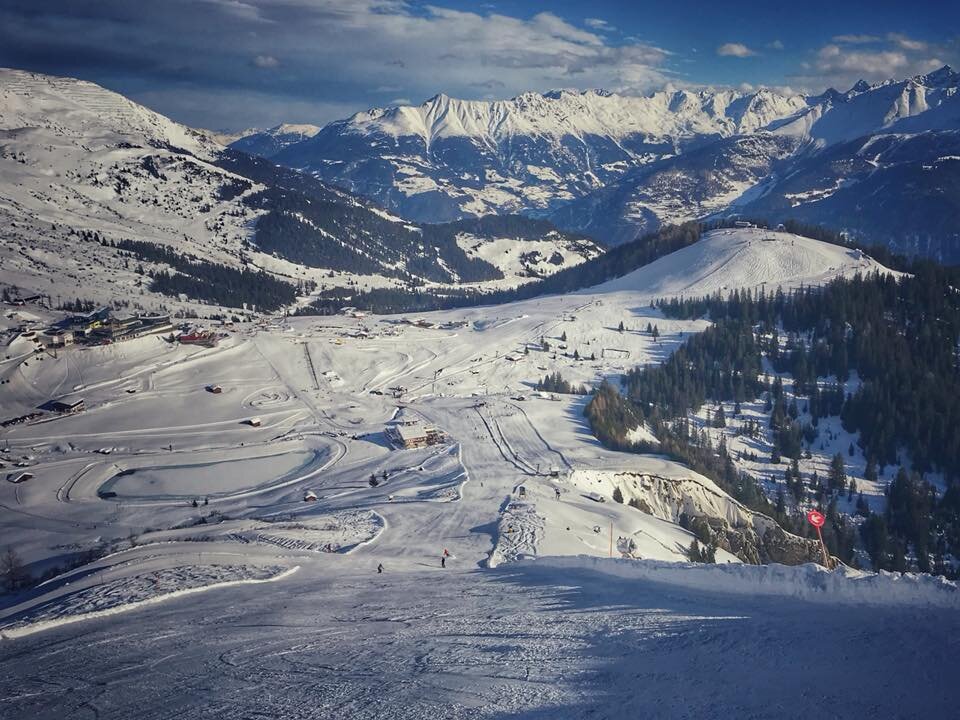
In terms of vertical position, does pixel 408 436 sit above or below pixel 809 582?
below

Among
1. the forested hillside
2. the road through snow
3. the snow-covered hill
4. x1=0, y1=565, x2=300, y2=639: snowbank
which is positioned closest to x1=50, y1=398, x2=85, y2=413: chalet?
the forested hillside

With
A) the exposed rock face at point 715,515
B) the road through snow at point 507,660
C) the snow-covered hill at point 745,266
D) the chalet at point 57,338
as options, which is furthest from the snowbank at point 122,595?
the snow-covered hill at point 745,266

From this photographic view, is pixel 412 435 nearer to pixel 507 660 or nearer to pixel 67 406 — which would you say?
pixel 67 406

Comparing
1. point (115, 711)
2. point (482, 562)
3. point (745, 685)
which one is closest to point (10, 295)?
point (482, 562)

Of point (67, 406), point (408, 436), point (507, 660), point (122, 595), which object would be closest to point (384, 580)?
point (122, 595)

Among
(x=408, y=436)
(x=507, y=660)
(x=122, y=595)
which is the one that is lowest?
(x=408, y=436)

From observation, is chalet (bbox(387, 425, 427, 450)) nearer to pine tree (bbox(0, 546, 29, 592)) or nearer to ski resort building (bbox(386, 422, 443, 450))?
ski resort building (bbox(386, 422, 443, 450))
